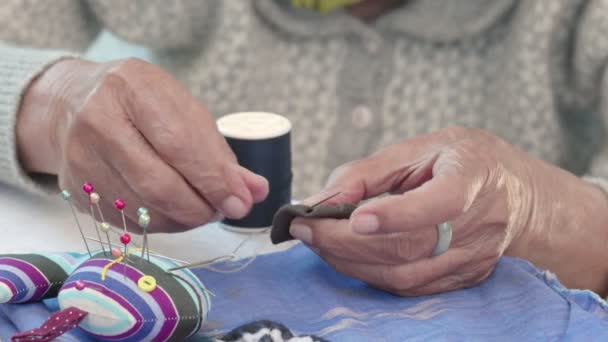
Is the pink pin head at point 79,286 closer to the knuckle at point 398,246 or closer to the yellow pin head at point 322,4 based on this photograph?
the knuckle at point 398,246

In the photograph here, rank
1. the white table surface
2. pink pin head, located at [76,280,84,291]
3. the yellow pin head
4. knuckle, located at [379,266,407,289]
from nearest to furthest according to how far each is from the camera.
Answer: pink pin head, located at [76,280,84,291], knuckle, located at [379,266,407,289], the white table surface, the yellow pin head

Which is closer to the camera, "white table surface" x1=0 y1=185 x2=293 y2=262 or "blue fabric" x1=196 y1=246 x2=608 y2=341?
"blue fabric" x1=196 y1=246 x2=608 y2=341

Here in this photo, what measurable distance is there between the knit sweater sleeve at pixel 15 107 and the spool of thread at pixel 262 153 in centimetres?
23

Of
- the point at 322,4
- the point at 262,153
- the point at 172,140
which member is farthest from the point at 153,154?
the point at 322,4

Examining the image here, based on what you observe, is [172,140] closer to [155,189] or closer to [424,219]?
[155,189]

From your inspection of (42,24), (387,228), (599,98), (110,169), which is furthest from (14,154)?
(599,98)

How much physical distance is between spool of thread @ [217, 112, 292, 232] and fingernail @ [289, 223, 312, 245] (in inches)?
5.2

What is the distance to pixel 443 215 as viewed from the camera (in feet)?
1.85

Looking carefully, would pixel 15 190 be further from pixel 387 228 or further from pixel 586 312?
pixel 586 312

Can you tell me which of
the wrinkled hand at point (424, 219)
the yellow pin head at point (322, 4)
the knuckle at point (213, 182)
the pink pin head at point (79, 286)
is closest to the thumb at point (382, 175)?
the wrinkled hand at point (424, 219)

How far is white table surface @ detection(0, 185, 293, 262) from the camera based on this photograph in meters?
0.70

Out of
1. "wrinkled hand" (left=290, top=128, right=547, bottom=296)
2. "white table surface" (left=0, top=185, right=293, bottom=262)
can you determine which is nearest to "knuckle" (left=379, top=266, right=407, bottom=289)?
"wrinkled hand" (left=290, top=128, right=547, bottom=296)

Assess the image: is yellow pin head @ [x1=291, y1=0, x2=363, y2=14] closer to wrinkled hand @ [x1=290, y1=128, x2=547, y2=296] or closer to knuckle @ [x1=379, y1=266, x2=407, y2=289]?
wrinkled hand @ [x1=290, y1=128, x2=547, y2=296]

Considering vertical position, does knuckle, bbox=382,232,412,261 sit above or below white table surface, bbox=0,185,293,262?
above
